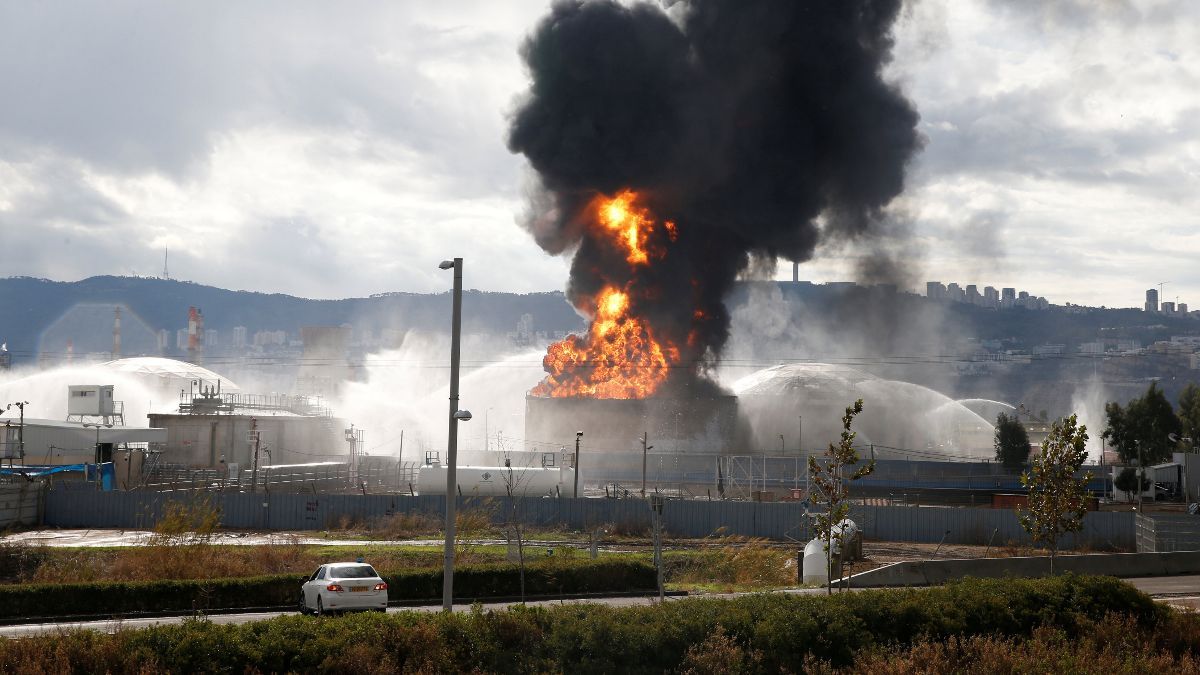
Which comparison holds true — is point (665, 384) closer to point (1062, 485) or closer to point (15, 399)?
point (1062, 485)

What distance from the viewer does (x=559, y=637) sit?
19234mm

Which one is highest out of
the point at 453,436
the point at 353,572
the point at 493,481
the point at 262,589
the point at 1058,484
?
the point at 453,436

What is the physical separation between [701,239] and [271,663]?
8556cm

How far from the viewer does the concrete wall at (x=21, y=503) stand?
2201 inches

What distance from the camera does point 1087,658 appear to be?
755 inches

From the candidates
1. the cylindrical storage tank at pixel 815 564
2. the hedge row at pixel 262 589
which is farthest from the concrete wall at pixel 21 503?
the cylindrical storage tank at pixel 815 564

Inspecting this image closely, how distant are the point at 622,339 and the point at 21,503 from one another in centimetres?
5608

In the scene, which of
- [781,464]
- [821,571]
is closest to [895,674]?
[821,571]

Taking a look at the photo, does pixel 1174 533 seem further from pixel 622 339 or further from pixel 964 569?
pixel 622 339

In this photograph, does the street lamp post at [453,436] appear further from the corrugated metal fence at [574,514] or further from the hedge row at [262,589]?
the corrugated metal fence at [574,514]

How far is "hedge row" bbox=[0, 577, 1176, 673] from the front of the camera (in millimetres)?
17922

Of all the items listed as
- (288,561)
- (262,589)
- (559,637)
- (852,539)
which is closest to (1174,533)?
(852,539)

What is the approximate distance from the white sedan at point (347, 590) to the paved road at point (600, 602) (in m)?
1.88

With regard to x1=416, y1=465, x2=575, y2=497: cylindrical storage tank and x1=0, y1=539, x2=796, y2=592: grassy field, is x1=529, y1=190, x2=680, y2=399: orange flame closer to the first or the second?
x1=416, y1=465, x2=575, y2=497: cylindrical storage tank
